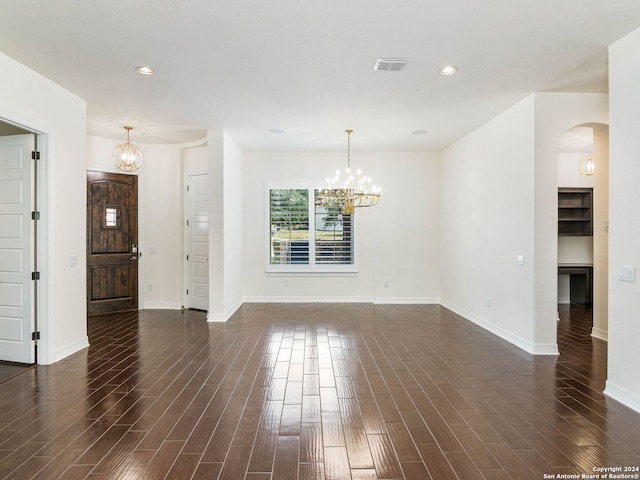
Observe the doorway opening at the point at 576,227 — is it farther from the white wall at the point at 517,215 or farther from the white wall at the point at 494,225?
the white wall at the point at 517,215

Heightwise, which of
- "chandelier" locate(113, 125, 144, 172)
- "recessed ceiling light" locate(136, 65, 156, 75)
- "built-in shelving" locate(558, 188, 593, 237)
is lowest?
"built-in shelving" locate(558, 188, 593, 237)

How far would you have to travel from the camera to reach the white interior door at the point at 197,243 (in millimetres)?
6773

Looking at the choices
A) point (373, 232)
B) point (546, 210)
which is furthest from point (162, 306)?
point (546, 210)

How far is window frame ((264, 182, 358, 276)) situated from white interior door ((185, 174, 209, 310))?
121 cm

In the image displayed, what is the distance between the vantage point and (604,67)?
3.65 m

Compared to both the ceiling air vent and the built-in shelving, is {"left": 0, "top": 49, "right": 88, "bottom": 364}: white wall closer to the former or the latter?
the ceiling air vent

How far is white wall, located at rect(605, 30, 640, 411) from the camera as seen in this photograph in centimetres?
299

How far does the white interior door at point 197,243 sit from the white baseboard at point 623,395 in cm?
570

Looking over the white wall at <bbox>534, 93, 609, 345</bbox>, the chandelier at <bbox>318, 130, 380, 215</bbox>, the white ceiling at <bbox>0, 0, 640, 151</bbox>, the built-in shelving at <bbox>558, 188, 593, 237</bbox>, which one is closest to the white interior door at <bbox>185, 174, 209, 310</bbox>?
the white ceiling at <bbox>0, 0, 640, 151</bbox>

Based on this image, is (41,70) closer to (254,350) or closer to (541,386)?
(254,350)

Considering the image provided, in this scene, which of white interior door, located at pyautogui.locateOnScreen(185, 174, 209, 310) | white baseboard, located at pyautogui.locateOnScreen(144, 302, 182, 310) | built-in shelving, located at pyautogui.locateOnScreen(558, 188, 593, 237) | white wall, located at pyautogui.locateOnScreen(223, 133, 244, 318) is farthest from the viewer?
built-in shelving, located at pyautogui.locateOnScreen(558, 188, 593, 237)

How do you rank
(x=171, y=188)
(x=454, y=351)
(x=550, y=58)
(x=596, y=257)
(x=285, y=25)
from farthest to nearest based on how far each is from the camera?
(x=171, y=188) → (x=596, y=257) → (x=454, y=351) → (x=550, y=58) → (x=285, y=25)

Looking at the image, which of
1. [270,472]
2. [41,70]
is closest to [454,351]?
[270,472]

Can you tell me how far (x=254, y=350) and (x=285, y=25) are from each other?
11.0ft
